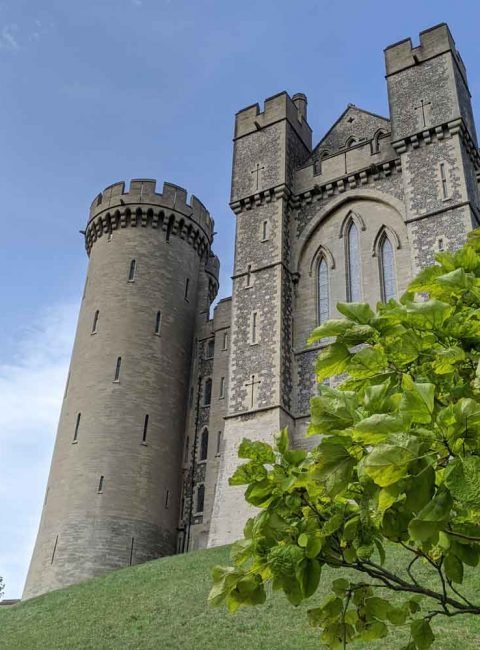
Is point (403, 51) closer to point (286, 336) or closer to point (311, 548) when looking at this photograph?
point (286, 336)

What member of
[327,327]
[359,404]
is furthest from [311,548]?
[327,327]

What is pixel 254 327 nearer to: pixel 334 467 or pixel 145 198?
pixel 145 198

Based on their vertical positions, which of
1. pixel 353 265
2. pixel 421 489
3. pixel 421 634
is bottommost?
pixel 421 634

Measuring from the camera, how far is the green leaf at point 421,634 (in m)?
3.11

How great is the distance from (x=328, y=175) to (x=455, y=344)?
21193 mm

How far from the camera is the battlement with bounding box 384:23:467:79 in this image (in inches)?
867

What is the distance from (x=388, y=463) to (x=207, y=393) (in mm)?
24290

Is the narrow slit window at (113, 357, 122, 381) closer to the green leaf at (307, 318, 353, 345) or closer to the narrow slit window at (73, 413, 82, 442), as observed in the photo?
the narrow slit window at (73, 413, 82, 442)

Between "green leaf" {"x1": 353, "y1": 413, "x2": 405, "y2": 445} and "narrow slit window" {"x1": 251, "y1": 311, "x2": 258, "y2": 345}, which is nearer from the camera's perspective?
"green leaf" {"x1": 353, "y1": 413, "x2": 405, "y2": 445}

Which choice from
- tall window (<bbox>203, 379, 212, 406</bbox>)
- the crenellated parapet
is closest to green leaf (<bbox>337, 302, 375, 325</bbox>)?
tall window (<bbox>203, 379, 212, 406</bbox>)

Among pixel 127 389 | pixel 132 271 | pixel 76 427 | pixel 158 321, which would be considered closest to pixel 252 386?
pixel 127 389

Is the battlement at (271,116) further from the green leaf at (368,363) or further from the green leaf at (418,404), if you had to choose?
the green leaf at (418,404)

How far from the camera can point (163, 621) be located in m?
12.3

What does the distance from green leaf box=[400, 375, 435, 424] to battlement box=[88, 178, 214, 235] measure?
26445 millimetres
